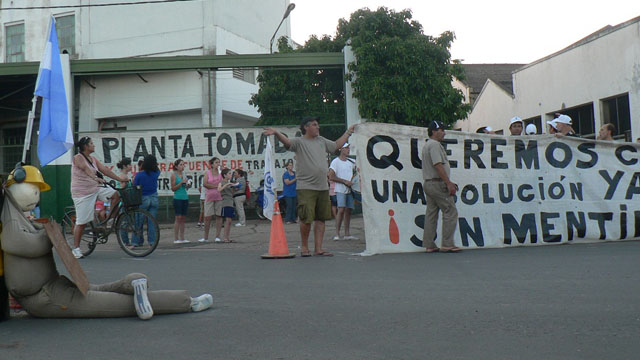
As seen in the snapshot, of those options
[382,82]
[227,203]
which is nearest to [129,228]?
[227,203]

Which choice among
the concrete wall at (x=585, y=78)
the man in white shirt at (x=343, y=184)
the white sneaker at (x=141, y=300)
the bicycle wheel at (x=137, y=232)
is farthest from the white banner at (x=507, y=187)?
the concrete wall at (x=585, y=78)

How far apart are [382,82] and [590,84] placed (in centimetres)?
839

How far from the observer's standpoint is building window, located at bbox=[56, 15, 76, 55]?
93.2 feet

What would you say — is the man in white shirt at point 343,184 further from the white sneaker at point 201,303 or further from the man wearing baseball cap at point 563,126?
the white sneaker at point 201,303

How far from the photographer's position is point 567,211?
10.1 meters

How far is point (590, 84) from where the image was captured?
23938 millimetres

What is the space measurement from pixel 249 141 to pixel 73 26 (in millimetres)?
13090

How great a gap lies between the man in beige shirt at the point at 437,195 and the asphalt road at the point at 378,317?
152cm

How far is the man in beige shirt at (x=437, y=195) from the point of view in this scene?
9148 mm

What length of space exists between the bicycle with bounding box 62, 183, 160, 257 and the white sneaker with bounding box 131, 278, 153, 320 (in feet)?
17.6

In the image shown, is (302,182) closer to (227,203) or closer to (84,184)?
(84,184)

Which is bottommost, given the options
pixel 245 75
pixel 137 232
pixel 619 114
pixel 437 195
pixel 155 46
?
pixel 137 232

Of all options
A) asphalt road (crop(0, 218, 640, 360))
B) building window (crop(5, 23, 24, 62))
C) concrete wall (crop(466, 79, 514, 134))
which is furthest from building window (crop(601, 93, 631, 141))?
building window (crop(5, 23, 24, 62))

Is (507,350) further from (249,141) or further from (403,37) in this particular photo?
(403,37)
